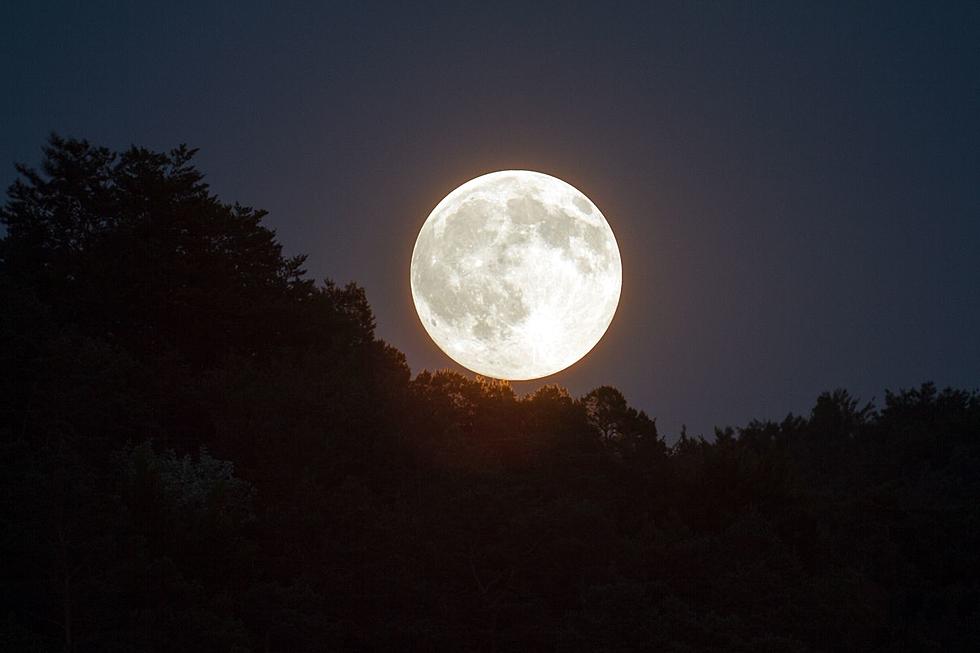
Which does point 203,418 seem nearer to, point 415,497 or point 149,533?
point 415,497

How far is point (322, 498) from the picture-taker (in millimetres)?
33812

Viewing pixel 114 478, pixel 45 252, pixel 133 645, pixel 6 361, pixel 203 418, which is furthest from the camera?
pixel 45 252

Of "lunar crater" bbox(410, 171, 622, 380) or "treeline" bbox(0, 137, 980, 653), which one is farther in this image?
"lunar crater" bbox(410, 171, 622, 380)

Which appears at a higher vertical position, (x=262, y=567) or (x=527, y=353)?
(x=527, y=353)

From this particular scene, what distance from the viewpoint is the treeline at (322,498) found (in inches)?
1024

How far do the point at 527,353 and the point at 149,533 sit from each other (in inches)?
605

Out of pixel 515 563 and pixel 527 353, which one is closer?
pixel 515 563

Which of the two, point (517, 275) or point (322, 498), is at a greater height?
point (517, 275)

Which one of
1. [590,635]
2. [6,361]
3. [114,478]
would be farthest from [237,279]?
[590,635]

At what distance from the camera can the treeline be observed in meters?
26.0

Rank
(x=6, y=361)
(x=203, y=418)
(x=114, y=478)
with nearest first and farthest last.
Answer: (x=114, y=478) → (x=6, y=361) → (x=203, y=418)

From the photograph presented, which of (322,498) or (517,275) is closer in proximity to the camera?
(322,498)

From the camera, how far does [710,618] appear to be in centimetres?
3200

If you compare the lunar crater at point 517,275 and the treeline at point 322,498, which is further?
the lunar crater at point 517,275
